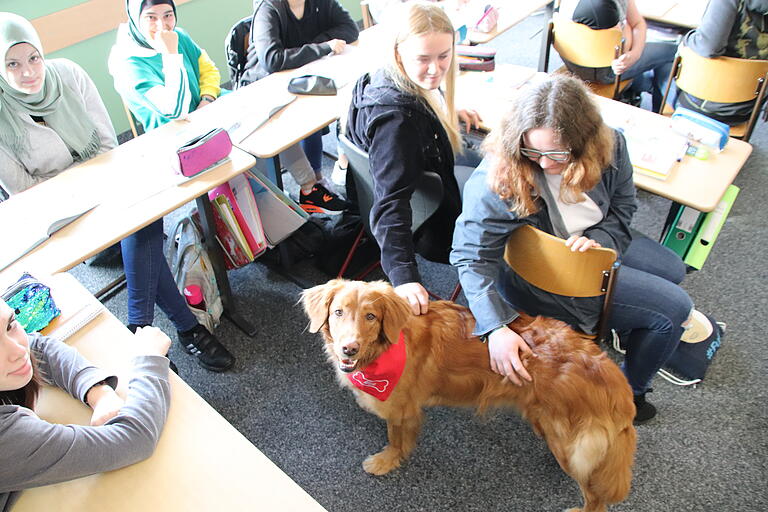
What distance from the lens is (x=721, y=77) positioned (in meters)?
2.54

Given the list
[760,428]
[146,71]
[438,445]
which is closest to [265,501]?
[438,445]

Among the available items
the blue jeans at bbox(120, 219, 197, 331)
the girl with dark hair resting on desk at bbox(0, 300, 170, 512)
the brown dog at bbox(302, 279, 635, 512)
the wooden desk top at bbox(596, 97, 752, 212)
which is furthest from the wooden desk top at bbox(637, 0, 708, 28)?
the girl with dark hair resting on desk at bbox(0, 300, 170, 512)

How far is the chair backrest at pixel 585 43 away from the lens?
2807mm

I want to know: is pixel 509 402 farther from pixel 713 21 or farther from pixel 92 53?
pixel 92 53

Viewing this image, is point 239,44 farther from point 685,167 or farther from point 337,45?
point 685,167

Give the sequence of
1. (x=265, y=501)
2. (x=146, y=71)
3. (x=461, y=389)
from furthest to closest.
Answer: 1. (x=146, y=71)
2. (x=461, y=389)
3. (x=265, y=501)

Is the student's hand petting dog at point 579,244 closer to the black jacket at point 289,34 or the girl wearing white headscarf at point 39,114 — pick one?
the black jacket at point 289,34

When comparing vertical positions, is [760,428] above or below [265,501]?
below

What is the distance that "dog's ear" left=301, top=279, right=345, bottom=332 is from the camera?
153cm

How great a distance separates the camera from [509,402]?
1597mm

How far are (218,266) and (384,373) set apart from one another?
1.15 m

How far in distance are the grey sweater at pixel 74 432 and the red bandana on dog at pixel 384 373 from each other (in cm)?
56

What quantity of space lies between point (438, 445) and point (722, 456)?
102 centimetres

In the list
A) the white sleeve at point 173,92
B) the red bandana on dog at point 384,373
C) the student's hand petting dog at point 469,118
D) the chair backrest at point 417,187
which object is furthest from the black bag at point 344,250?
the red bandana on dog at point 384,373
